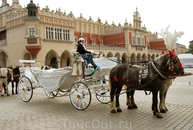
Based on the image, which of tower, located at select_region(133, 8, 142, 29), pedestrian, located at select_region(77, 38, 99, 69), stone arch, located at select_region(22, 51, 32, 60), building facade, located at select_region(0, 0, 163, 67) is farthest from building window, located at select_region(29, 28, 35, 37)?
tower, located at select_region(133, 8, 142, 29)

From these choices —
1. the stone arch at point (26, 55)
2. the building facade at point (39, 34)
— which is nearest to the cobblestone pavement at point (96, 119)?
the building facade at point (39, 34)

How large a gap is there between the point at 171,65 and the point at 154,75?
0.55 meters

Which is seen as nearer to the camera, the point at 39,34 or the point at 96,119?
the point at 96,119

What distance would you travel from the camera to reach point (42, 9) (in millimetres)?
28609

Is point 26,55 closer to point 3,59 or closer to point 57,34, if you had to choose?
point 57,34

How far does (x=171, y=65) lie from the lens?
5.28m

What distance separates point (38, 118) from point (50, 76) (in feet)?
7.68

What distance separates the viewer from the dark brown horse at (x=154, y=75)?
17.3ft

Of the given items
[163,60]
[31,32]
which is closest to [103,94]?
[163,60]

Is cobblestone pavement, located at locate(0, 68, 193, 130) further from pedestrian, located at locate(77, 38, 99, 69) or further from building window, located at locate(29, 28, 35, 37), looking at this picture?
building window, located at locate(29, 28, 35, 37)

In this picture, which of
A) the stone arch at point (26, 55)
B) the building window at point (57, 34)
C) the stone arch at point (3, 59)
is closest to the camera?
the stone arch at point (26, 55)

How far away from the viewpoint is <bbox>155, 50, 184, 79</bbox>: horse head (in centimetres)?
517

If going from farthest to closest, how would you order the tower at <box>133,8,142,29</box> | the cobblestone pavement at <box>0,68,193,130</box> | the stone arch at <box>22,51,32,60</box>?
the tower at <box>133,8,142,29</box>
the stone arch at <box>22,51,32,60</box>
the cobblestone pavement at <box>0,68,193,130</box>

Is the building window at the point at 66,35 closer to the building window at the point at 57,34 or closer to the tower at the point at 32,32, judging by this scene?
the building window at the point at 57,34
